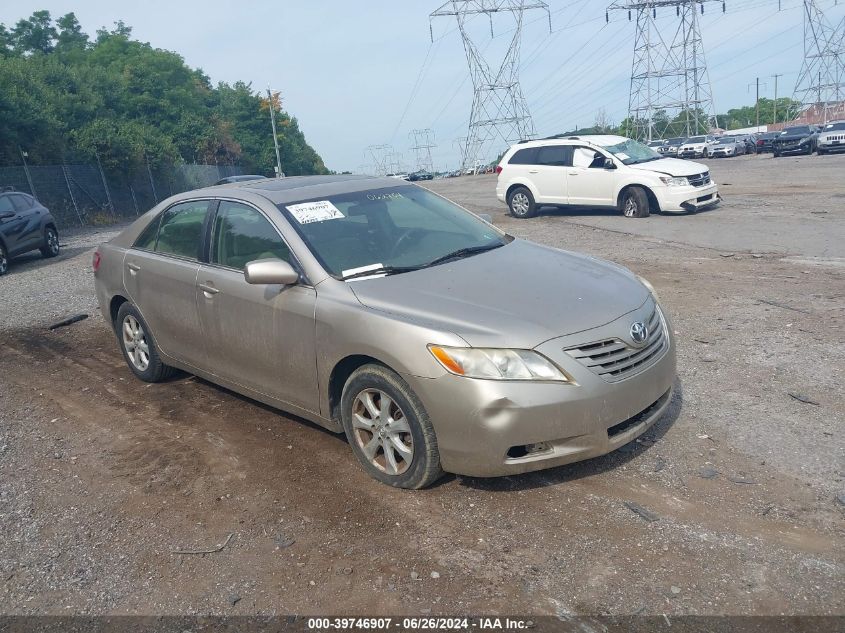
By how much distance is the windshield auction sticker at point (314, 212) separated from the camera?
4.73m

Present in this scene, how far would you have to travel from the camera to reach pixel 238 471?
14.6ft

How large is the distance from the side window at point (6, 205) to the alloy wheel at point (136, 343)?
36.2ft

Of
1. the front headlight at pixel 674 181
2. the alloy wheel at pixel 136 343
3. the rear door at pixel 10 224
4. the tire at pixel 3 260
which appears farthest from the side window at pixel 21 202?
the front headlight at pixel 674 181

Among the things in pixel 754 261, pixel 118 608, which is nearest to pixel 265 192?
pixel 118 608

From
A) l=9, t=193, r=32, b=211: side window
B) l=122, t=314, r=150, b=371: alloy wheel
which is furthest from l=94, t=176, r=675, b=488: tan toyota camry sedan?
l=9, t=193, r=32, b=211: side window

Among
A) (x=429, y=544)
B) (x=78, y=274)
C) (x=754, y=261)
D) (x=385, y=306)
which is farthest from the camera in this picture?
(x=78, y=274)

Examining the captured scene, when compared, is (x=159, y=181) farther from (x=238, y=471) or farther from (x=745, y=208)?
(x=238, y=471)

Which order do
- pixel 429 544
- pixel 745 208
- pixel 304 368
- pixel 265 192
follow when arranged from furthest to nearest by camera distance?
1. pixel 745 208
2. pixel 265 192
3. pixel 304 368
4. pixel 429 544

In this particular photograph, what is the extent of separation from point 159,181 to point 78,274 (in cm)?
2831

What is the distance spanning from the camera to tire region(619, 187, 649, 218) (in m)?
15.2

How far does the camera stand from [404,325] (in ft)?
12.4

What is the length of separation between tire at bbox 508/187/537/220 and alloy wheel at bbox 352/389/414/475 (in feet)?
45.7

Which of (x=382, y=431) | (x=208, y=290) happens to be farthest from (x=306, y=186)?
(x=382, y=431)

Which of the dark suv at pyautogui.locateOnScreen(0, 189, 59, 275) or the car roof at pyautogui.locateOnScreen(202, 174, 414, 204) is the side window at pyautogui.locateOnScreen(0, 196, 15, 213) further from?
the car roof at pyautogui.locateOnScreen(202, 174, 414, 204)
